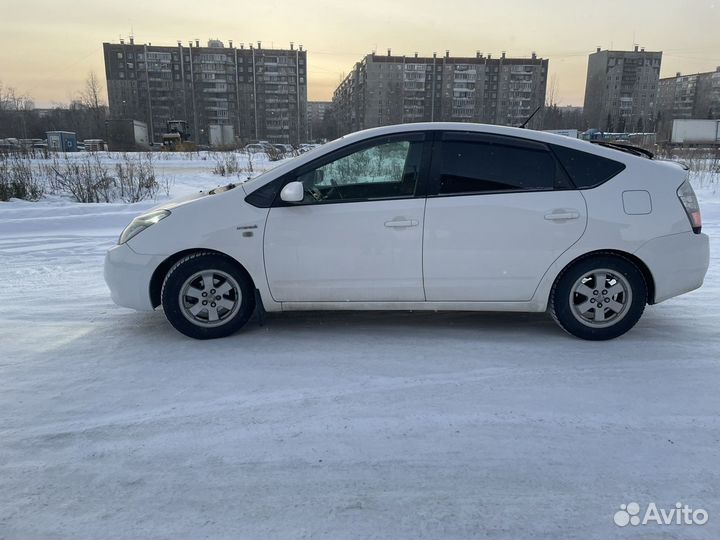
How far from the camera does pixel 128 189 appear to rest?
1237cm

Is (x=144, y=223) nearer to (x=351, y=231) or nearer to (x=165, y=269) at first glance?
(x=165, y=269)

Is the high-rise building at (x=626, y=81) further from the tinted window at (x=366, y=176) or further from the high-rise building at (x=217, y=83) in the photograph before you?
the tinted window at (x=366, y=176)

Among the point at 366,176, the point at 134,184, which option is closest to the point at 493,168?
the point at 366,176

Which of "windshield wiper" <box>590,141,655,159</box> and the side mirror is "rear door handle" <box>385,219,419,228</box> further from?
"windshield wiper" <box>590,141,655,159</box>

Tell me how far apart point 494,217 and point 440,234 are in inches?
17.0

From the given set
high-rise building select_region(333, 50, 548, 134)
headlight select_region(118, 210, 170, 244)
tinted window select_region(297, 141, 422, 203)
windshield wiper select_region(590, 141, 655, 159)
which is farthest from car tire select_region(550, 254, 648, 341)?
high-rise building select_region(333, 50, 548, 134)

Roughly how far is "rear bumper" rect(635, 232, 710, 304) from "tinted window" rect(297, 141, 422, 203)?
187cm

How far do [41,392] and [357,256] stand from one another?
7.63 ft

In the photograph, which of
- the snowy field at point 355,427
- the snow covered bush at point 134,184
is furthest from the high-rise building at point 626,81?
the snowy field at point 355,427

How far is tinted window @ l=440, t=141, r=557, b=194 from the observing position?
12.8 ft


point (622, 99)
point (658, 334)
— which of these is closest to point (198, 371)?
point (658, 334)

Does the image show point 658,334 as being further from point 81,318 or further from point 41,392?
point 81,318

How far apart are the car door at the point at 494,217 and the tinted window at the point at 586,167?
72 mm

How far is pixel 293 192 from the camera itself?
12.6ft
